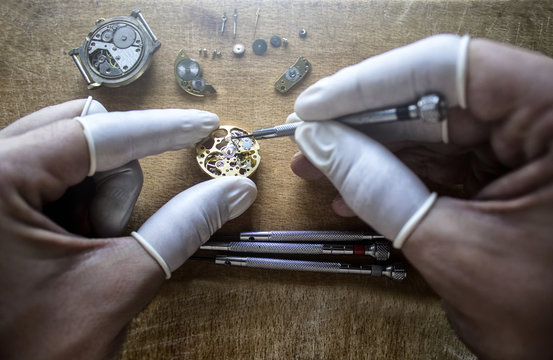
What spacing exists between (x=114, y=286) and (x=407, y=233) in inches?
20.9

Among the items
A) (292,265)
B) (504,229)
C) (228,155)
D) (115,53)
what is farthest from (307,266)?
(115,53)

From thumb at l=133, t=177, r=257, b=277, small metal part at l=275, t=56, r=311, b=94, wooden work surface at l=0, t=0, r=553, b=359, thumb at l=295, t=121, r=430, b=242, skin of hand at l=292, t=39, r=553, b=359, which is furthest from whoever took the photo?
small metal part at l=275, t=56, r=311, b=94

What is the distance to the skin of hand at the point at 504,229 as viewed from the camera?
1.98 ft

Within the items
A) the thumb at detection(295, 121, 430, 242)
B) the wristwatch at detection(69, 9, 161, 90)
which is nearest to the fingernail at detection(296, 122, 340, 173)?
the thumb at detection(295, 121, 430, 242)

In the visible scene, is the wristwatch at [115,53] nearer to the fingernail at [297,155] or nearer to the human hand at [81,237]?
the human hand at [81,237]

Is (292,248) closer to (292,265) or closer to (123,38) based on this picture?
(292,265)

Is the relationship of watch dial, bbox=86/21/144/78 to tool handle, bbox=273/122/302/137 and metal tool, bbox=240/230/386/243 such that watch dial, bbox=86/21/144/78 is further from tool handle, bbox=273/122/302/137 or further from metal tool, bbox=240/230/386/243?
metal tool, bbox=240/230/386/243

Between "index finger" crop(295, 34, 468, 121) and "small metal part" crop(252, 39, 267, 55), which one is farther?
"small metal part" crop(252, 39, 267, 55)

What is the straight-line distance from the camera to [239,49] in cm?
109

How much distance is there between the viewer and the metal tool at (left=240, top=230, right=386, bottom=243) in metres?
0.96

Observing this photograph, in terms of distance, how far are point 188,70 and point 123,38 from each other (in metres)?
0.19

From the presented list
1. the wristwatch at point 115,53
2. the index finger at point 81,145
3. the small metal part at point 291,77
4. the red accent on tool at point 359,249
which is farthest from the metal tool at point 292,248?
the wristwatch at point 115,53

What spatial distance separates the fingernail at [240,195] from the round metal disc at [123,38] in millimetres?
493

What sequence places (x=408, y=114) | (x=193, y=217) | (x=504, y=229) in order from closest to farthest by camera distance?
(x=504, y=229) < (x=408, y=114) < (x=193, y=217)
